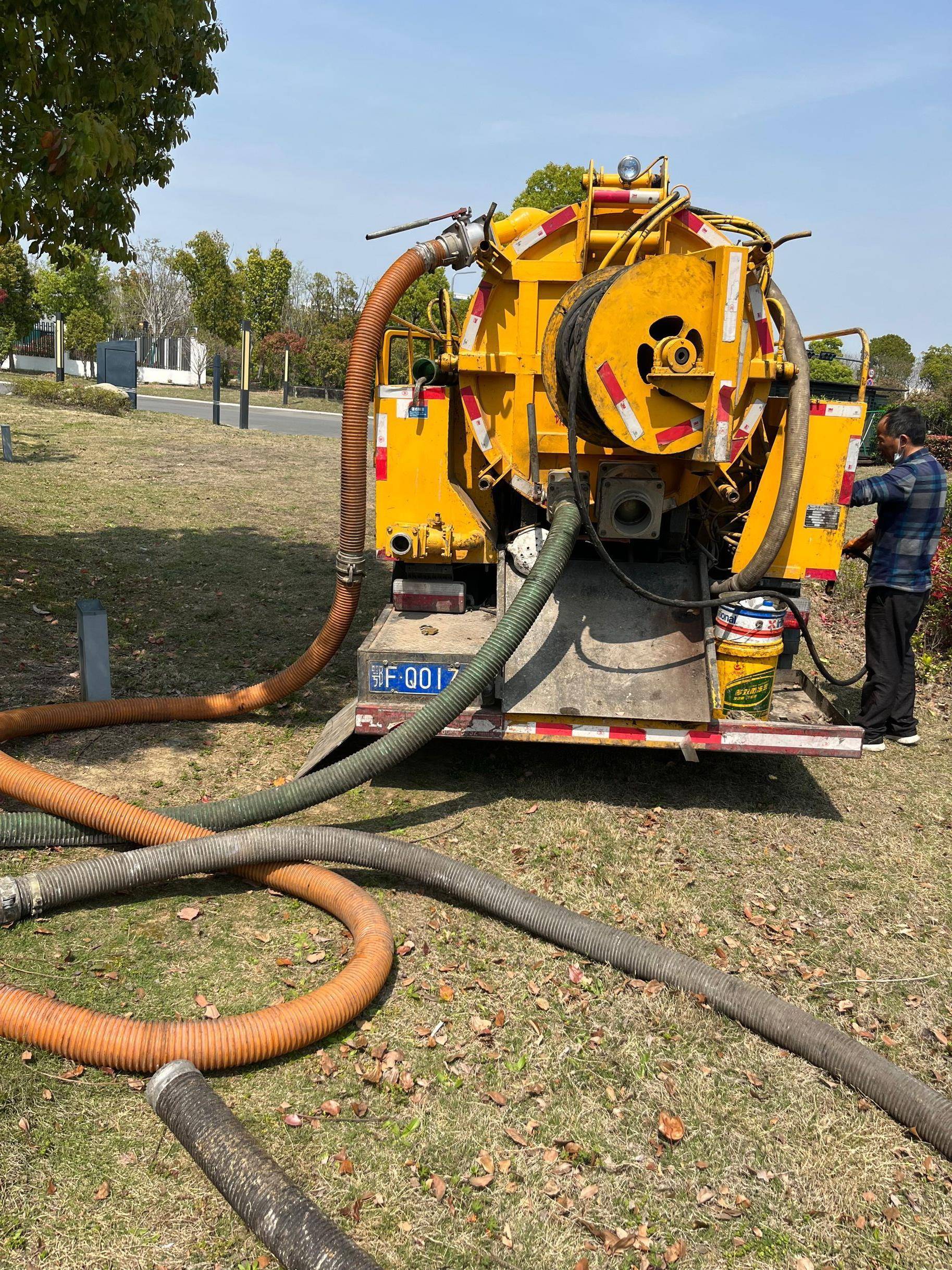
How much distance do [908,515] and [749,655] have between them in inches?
71.6

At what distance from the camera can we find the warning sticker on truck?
5.56 metres

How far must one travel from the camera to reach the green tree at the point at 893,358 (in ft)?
147

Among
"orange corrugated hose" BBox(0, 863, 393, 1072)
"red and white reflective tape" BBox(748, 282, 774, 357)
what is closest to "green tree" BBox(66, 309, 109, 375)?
"red and white reflective tape" BBox(748, 282, 774, 357)

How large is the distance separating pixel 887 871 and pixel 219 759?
3.75 m

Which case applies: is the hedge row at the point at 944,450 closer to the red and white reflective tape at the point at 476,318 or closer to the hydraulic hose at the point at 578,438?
the hydraulic hose at the point at 578,438

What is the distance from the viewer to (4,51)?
5.46 m

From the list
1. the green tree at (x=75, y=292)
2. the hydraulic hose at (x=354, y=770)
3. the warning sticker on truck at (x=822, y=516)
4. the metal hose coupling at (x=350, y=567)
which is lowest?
the hydraulic hose at (x=354, y=770)

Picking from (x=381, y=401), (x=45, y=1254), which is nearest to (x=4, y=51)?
(x=381, y=401)

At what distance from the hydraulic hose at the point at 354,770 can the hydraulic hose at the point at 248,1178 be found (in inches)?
58.2

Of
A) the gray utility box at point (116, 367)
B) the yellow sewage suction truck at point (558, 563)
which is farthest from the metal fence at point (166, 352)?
the yellow sewage suction truck at point (558, 563)

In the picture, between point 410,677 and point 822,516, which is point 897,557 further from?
point 410,677

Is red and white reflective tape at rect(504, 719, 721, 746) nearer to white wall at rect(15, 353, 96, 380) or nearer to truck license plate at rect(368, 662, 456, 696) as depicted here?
truck license plate at rect(368, 662, 456, 696)

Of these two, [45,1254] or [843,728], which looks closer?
[45,1254]

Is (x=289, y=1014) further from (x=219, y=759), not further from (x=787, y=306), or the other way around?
(x=787, y=306)
